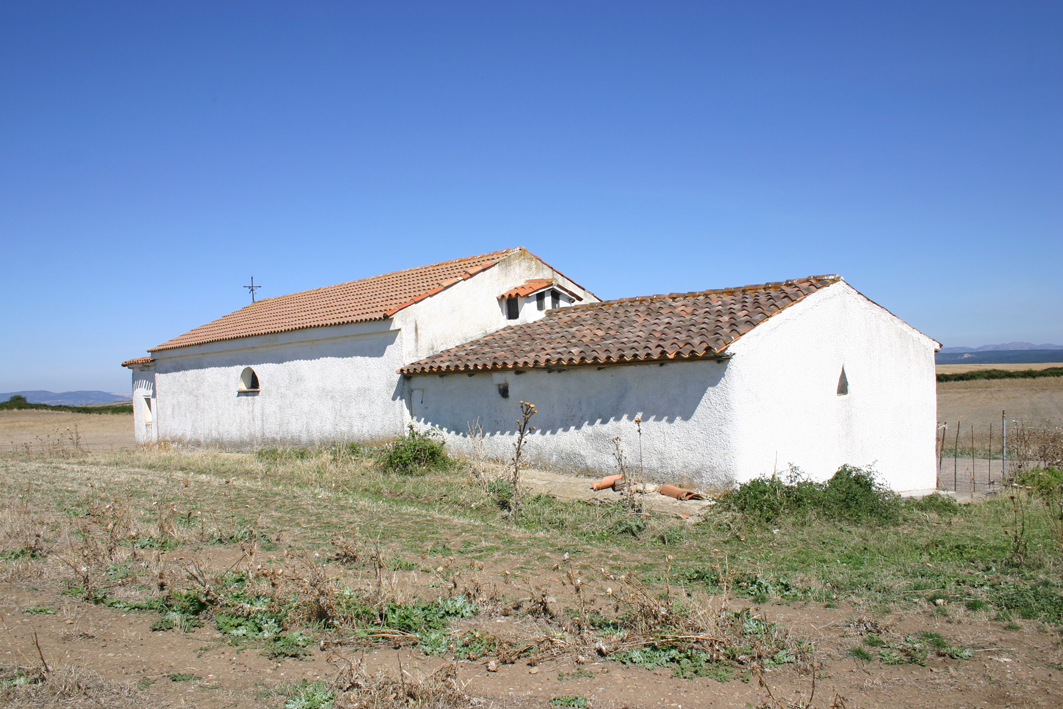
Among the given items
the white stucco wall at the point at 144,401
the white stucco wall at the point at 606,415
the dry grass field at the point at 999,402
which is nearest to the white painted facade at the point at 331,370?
the white stucco wall at the point at 606,415

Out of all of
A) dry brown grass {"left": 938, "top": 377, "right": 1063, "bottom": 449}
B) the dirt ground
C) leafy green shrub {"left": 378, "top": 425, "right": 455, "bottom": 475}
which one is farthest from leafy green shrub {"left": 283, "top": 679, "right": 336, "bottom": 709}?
the dirt ground

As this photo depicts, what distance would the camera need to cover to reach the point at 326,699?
3898 mm

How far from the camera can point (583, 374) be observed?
12.7 meters

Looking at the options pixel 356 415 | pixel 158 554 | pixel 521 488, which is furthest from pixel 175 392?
pixel 158 554

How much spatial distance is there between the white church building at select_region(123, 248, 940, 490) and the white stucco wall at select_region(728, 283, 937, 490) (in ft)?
0.13

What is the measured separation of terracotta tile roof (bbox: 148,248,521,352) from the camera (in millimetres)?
16750

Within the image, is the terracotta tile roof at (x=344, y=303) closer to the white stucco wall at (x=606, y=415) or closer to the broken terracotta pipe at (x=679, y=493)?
the white stucco wall at (x=606, y=415)

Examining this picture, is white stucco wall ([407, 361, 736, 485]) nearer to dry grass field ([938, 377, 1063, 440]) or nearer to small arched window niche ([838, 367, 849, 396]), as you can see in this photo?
small arched window niche ([838, 367, 849, 396])

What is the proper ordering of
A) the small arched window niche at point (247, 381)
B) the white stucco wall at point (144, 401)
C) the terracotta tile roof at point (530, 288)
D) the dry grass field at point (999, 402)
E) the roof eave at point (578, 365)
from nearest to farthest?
1. the roof eave at point (578, 365)
2. the terracotta tile roof at point (530, 288)
3. the small arched window niche at point (247, 381)
4. the white stucco wall at point (144, 401)
5. the dry grass field at point (999, 402)

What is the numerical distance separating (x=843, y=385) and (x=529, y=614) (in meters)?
9.90

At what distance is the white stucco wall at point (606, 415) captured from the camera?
11.1 metres

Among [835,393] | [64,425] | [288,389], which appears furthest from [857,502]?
[64,425]

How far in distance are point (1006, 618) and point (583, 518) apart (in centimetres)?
516

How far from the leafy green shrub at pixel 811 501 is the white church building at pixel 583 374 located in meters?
0.78
